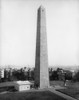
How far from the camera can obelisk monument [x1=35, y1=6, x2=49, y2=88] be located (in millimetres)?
20469

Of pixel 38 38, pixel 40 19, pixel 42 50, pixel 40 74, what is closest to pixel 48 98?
pixel 40 74

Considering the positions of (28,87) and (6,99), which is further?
(28,87)

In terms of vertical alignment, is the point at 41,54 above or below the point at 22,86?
above

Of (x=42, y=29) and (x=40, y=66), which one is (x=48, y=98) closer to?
(x=40, y=66)

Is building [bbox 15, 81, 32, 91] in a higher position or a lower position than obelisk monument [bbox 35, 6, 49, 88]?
lower

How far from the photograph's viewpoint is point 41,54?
67.4 ft

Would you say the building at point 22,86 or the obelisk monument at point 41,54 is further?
the obelisk monument at point 41,54

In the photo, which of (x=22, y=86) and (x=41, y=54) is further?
(x=41, y=54)

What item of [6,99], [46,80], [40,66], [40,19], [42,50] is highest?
[40,19]

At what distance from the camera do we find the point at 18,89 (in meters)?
19.8

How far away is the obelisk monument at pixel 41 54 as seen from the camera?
2047 cm

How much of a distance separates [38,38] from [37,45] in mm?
963

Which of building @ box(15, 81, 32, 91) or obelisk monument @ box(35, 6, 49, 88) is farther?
obelisk monument @ box(35, 6, 49, 88)

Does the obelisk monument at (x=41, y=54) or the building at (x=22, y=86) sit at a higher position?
the obelisk monument at (x=41, y=54)
